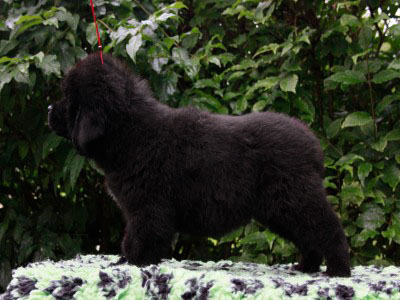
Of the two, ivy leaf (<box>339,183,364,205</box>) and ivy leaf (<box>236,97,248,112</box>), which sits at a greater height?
ivy leaf (<box>236,97,248,112</box>)

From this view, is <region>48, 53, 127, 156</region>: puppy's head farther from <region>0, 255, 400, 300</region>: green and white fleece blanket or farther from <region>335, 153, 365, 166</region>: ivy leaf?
<region>335, 153, 365, 166</region>: ivy leaf

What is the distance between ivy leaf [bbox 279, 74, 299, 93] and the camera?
137 inches

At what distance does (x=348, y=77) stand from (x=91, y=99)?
1855 mm

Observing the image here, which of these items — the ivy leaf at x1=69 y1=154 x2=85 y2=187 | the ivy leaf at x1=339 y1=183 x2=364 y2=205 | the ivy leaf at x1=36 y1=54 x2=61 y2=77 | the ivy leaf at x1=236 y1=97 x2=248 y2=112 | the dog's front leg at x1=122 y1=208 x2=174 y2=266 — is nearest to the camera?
the dog's front leg at x1=122 y1=208 x2=174 y2=266

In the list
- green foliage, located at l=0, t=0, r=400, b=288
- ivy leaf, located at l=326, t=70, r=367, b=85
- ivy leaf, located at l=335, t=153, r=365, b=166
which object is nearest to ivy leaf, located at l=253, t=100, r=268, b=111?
green foliage, located at l=0, t=0, r=400, b=288

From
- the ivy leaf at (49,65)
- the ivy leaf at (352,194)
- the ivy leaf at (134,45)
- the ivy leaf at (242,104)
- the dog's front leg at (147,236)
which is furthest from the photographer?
the ivy leaf at (242,104)

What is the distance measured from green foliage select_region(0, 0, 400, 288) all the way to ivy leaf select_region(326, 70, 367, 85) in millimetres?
10

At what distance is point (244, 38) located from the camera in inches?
158

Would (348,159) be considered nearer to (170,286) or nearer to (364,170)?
(364,170)

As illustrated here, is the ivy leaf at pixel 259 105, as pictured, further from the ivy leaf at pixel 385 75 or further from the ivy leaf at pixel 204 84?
the ivy leaf at pixel 385 75

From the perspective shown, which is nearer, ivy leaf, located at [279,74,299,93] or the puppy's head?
the puppy's head

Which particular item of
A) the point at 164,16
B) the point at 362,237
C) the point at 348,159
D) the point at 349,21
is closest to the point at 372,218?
the point at 362,237

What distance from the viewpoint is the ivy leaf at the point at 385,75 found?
3428 millimetres

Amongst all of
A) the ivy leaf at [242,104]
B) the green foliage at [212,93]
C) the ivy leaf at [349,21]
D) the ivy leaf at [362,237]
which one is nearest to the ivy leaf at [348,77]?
the green foliage at [212,93]
